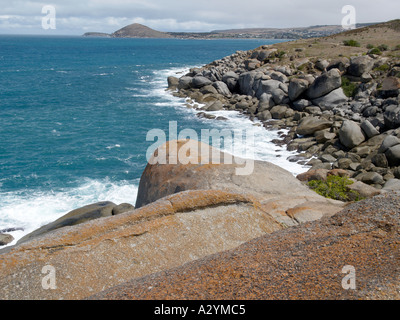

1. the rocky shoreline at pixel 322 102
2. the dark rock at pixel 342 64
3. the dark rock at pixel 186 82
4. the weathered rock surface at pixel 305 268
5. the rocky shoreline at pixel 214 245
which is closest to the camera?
the weathered rock surface at pixel 305 268

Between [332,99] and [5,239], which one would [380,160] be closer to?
[332,99]

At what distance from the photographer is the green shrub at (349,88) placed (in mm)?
40844

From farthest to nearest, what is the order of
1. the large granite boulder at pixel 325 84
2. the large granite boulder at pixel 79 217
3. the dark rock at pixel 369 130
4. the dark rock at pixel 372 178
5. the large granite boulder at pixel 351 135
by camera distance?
the large granite boulder at pixel 325 84 → the dark rock at pixel 369 130 → the large granite boulder at pixel 351 135 → the dark rock at pixel 372 178 → the large granite boulder at pixel 79 217

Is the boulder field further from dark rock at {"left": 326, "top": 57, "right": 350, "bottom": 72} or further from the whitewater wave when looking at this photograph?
dark rock at {"left": 326, "top": 57, "right": 350, "bottom": 72}

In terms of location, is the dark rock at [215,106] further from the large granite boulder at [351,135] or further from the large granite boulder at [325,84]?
the large granite boulder at [351,135]

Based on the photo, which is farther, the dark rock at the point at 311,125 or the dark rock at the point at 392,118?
the dark rock at the point at 311,125

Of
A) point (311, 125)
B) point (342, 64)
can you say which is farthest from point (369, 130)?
point (342, 64)

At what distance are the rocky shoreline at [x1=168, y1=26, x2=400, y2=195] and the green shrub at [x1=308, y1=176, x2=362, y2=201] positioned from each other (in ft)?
11.7

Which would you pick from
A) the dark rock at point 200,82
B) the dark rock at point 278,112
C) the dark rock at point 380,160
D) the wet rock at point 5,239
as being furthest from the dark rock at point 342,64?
the wet rock at point 5,239

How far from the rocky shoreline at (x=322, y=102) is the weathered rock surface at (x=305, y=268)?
50.7ft

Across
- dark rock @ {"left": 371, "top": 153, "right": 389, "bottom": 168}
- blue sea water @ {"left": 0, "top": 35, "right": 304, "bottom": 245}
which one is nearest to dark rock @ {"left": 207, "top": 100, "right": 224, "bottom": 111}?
blue sea water @ {"left": 0, "top": 35, "right": 304, "bottom": 245}

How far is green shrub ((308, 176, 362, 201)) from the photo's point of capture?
16.2 m
